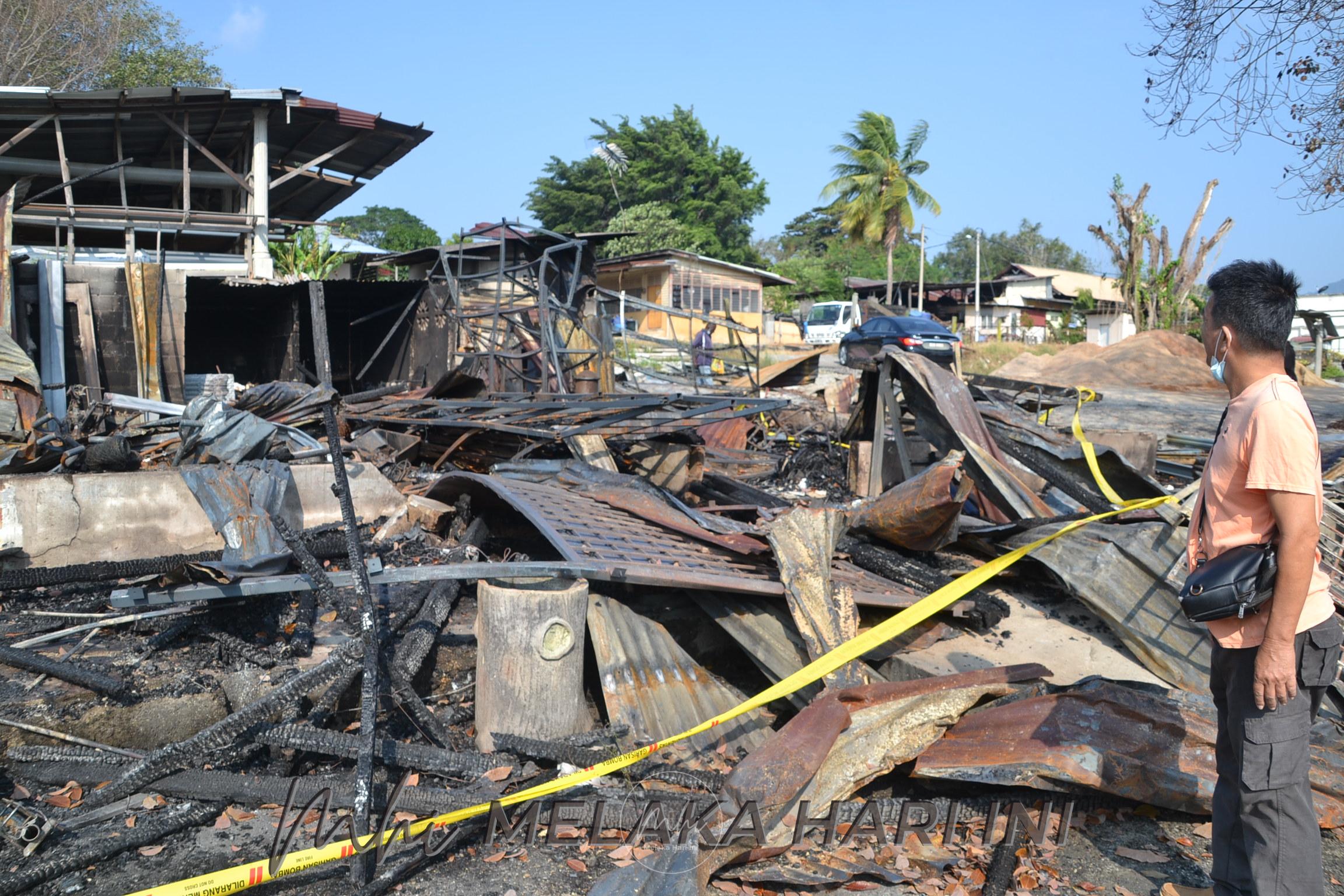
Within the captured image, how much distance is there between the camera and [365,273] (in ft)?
67.5

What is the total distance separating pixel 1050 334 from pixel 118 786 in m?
35.9

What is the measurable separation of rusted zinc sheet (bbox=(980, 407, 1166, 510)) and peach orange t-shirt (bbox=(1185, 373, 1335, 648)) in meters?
3.58

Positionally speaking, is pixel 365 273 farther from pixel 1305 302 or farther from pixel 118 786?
pixel 1305 302

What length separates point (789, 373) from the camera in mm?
14719

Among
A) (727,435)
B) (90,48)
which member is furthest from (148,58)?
(727,435)

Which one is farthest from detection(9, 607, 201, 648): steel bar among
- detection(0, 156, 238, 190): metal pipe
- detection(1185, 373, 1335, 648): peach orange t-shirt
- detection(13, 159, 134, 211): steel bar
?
detection(0, 156, 238, 190): metal pipe

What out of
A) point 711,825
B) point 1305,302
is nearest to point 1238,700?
point 711,825

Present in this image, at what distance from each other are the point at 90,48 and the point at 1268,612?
1201 inches

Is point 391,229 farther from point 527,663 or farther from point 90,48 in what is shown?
point 527,663

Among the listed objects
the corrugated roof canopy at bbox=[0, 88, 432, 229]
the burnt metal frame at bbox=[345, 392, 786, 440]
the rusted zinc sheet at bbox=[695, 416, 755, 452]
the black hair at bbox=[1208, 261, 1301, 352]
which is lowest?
the rusted zinc sheet at bbox=[695, 416, 755, 452]

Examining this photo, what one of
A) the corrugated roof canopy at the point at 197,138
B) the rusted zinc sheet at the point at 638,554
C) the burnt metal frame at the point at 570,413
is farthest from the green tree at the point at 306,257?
the rusted zinc sheet at the point at 638,554

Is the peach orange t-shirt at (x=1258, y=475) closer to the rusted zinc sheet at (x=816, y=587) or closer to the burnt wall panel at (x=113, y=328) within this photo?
the rusted zinc sheet at (x=816, y=587)

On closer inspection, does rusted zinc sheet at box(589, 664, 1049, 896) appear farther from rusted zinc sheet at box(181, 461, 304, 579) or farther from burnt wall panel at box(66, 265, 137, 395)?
burnt wall panel at box(66, 265, 137, 395)

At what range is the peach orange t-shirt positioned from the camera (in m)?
2.25
